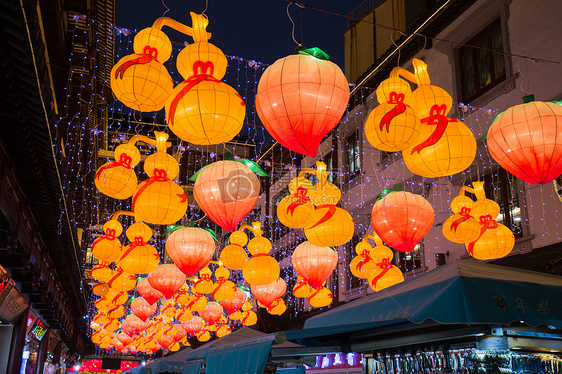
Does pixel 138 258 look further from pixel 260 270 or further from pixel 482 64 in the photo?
pixel 482 64

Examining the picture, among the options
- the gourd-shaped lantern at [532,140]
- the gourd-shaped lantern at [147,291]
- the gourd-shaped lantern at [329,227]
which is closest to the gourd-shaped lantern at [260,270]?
the gourd-shaped lantern at [329,227]

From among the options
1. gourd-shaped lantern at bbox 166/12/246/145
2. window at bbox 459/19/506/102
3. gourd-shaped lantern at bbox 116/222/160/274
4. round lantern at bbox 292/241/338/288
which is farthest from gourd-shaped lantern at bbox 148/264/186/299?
window at bbox 459/19/506/102

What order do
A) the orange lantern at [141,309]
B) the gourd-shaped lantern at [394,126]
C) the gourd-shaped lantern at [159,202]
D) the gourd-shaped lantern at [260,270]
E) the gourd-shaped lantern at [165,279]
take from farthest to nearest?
the orange lantern at [141,309] → the gourd-shaped lantern at [165,279] → the gourd-shaped lantern at [260,270] → the gourd-shaped lantern at [159,202] → the gourd-shaped lantern at [394,126]

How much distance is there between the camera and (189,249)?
8.24 metres

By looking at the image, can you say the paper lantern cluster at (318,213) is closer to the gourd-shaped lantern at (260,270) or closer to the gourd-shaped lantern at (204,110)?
the gourd-shaped lantern at (260,270)

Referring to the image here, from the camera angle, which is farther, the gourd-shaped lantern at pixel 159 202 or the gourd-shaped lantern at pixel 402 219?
the gourd-shaped lantern at pixel 159 202

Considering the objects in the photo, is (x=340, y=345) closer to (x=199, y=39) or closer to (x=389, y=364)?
(x=389, y=364)

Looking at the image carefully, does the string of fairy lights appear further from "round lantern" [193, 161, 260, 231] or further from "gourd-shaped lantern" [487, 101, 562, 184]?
"gourd-shaped lantern" [487, 101, 562, 184]

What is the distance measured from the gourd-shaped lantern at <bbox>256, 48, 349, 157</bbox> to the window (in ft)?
26.8

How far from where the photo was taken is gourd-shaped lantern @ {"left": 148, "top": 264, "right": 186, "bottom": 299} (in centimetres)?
1015

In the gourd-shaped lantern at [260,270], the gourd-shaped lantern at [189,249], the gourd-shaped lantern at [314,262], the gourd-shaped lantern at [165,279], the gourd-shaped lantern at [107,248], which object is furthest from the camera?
the gourd-shaped lantern at [165,279]

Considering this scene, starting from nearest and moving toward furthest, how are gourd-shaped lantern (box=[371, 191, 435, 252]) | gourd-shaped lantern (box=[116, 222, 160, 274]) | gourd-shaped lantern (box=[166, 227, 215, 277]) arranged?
gourd-shaped lantern (box=[371, 191, 435, 252]) → gourd-shaped lantern (box=[166, 227, 215, 277]) → gourd-shaped lantern (box=[116, 222, 160, 274])

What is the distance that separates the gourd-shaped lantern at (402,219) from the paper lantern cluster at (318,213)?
986 mm

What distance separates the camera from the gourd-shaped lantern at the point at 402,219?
6715 millimetres
